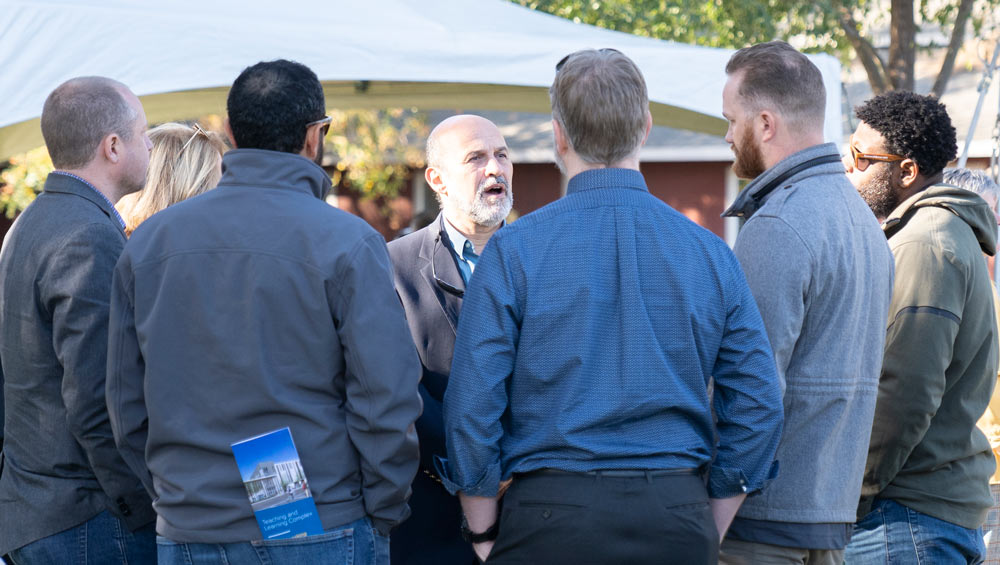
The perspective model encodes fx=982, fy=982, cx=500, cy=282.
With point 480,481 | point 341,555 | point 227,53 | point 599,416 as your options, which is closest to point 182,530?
point 341,555

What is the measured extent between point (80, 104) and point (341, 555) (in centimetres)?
133

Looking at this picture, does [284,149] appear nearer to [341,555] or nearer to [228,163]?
[228,163]

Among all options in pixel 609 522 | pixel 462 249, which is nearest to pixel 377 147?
pixel 462 249

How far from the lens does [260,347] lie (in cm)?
199

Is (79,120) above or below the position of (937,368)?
above

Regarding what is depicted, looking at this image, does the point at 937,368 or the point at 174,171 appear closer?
the point at 937,368

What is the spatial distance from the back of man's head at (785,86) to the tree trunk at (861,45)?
10.2 m

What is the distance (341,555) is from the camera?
2.07 metres

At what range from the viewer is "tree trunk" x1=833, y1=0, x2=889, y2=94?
38.9 feet

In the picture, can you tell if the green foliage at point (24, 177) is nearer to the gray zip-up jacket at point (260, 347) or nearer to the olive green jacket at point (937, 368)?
the gray zip-up jacket at point (260, 347)

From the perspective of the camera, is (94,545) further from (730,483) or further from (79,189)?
(730,483)

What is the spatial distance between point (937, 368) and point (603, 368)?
1120 millimetres

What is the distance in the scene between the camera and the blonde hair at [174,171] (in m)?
3.03

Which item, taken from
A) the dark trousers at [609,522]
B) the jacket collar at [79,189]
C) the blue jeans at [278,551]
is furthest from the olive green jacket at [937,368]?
the jacket collar at [79,189]
